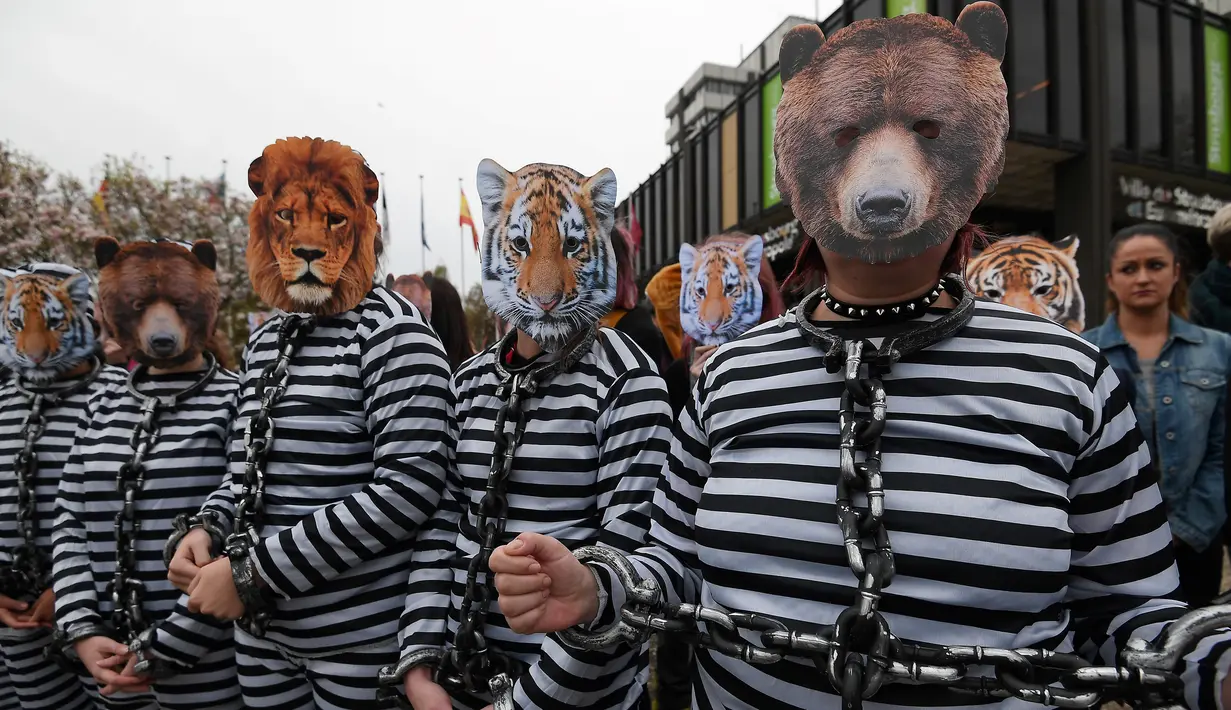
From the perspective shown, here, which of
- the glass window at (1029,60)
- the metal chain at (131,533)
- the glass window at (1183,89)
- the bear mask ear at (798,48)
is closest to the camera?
the bear mask ear at (798,48)

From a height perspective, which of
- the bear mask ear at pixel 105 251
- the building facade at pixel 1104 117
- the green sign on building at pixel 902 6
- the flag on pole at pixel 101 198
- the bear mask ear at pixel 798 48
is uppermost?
the green sign on building at pixel 902 6

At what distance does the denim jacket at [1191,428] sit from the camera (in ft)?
9.04

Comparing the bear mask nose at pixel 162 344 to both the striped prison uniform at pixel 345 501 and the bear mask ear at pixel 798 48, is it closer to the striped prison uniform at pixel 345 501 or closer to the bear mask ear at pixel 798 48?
the striped prison uniform at pixel 345 501

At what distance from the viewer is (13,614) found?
9.21 ft

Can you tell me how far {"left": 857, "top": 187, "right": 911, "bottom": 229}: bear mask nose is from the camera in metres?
1.07

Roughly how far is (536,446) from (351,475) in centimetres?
63

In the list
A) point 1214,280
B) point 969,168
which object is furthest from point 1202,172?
point 969,168

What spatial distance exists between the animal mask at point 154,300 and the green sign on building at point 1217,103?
16.1 meters

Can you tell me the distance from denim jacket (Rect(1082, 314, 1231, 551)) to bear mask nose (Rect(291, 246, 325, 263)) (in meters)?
3.08

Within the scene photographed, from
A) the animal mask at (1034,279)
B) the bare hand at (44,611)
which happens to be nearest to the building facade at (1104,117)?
the animal mask at (1034,279)

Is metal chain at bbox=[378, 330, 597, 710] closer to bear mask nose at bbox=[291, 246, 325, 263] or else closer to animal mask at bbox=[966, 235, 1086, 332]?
bear mask nose at bbox=[291, 246, 325, 263]

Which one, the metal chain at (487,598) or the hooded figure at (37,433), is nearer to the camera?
the metal chain at (487,598)

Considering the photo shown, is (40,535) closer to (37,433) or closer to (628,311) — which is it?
(37,433)

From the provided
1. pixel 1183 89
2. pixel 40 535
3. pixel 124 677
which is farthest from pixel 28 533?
pixel 1183 89
